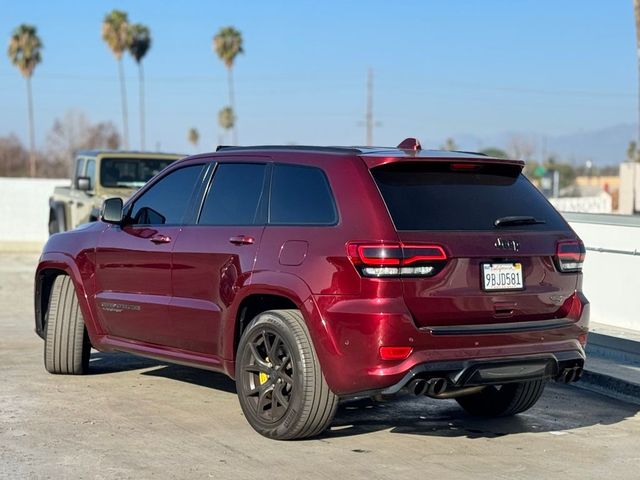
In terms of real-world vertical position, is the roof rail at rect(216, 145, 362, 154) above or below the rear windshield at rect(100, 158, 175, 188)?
above

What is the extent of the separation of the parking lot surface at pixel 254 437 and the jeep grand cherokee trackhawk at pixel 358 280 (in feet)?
1.01

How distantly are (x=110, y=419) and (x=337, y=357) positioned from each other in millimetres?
1939

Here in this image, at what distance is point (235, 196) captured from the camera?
720 cm

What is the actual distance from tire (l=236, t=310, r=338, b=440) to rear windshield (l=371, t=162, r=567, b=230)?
3.06 feet

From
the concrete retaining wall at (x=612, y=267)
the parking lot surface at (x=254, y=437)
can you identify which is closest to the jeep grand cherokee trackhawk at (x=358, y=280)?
the parking lot surface at (x=254, y=437)

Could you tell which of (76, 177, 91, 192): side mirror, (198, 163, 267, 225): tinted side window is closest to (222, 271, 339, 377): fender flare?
(198, 163, 267, 225): tinted side window

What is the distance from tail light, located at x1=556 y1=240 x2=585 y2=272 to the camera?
6656mm

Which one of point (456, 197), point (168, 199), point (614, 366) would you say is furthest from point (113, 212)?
point (614, 366)

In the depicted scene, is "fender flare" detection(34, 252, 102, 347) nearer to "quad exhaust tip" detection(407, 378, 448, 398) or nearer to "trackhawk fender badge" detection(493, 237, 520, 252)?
Answer: "quad exhaust tip" detection(407, 378, 448, 398)

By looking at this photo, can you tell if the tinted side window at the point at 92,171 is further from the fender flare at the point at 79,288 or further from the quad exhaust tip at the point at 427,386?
the quad exhaust tip at the point at 427,386

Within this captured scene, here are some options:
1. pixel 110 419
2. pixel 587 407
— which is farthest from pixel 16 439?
pixel 587 407

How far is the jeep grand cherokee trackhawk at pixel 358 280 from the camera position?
6.04 m

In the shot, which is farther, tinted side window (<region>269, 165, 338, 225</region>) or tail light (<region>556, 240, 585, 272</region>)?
tail light (<region>556, 240, 585, 272</region>)

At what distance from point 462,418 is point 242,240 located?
208 cm
